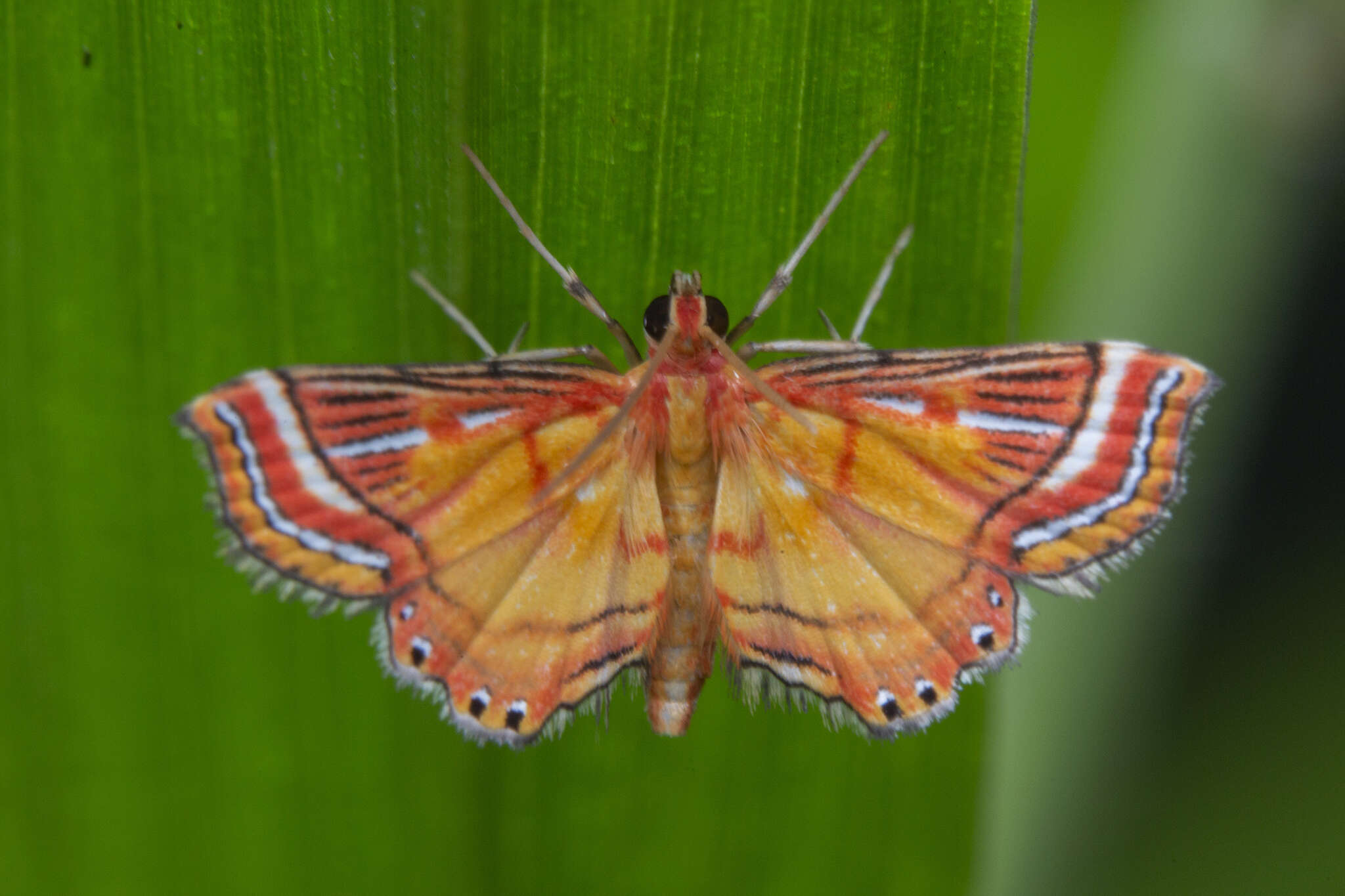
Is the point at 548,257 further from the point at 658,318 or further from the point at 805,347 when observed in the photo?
the point at 805,347

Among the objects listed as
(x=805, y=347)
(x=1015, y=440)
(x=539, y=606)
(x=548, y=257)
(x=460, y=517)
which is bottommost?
(x=539, y=606)

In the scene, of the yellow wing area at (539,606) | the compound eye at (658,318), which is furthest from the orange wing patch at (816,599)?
the compound eye at (658,318)

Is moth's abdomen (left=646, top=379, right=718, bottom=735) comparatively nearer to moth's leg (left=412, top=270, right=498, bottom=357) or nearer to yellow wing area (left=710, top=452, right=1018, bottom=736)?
yellow wing area (left=710, top=452, right=1018, bottom=736)


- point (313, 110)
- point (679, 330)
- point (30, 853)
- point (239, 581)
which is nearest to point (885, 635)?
point (679, 330)

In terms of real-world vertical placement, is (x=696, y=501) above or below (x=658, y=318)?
below

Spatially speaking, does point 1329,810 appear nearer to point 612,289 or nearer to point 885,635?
point 885,635

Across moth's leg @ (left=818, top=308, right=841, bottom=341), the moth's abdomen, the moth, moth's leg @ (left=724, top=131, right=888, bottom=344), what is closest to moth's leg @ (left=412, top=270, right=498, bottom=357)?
the moth

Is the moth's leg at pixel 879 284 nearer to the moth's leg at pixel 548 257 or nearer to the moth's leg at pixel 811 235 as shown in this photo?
the moth's leg at pixel 811 235

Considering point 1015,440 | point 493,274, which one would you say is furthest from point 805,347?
point 493,274
